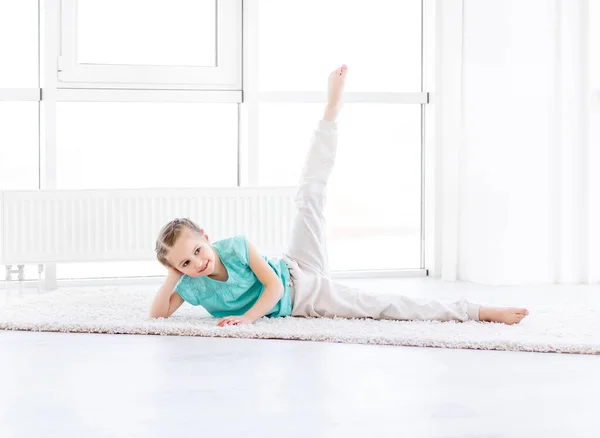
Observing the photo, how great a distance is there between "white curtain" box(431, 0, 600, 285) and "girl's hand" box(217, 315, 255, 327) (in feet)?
5.68

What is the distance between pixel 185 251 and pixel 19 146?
1.95m

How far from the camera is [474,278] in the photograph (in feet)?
12.9

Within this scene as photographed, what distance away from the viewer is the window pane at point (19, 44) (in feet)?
12.7

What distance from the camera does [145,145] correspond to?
4.05m

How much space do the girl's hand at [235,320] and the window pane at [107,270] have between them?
180 centimetres

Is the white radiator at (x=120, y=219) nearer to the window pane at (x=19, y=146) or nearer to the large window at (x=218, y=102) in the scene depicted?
the large window at (x=218, y=102)

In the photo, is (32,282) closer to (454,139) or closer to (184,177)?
(184,177)

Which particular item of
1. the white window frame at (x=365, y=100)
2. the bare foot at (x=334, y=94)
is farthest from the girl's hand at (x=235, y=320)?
the white window frame at (x=365, y=100)

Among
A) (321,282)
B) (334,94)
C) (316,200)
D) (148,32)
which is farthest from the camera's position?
(148,32)

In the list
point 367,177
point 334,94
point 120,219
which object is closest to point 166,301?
point 334,94

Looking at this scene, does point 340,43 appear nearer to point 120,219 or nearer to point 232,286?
point 120,219

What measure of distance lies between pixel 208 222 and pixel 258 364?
196 cm

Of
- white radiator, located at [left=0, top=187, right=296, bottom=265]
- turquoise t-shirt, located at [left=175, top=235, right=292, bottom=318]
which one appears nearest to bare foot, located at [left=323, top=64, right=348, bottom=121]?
turquoise t-shirt, located at [left=175, top=235, right=292, bottom=318]

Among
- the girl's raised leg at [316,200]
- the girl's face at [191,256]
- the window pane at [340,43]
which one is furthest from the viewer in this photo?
the window pane at [340,43]
